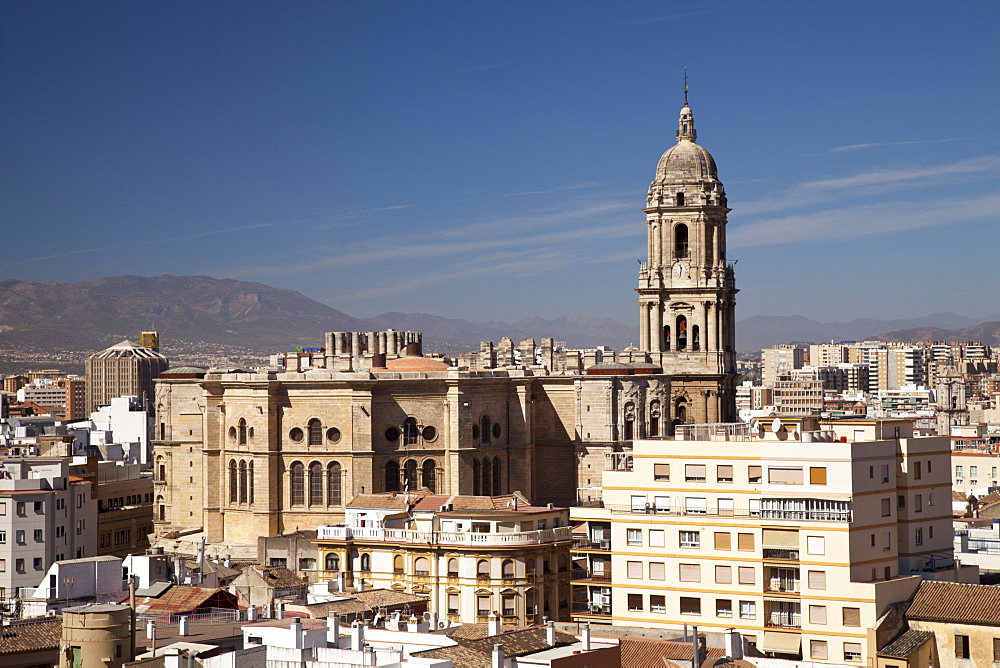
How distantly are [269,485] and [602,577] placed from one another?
2353 centimetres

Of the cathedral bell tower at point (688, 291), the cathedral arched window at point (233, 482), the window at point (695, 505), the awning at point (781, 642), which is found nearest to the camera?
the awning at point (781, 642)

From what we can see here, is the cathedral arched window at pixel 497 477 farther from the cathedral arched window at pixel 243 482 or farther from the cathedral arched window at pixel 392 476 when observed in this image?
the cathedral arched window at pixel 243 482

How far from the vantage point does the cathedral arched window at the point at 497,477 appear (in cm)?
7244

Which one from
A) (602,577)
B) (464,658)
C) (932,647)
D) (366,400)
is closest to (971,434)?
(366,400)

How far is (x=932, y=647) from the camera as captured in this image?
128 feet

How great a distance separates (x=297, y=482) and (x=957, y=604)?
116 feet

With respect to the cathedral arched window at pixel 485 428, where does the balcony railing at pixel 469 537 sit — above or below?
below

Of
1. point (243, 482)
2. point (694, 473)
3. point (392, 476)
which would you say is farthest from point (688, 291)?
point (694, 473)

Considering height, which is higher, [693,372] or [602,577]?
[693,372]

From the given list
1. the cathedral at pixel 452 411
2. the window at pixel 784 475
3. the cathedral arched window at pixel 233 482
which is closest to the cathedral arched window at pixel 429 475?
the cathedral at pixel 452 411

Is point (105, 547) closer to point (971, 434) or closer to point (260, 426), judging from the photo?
point (260, 426)

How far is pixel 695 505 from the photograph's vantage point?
1775 inches

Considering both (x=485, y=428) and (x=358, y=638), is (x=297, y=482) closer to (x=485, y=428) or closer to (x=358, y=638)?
(x=485, y=428)

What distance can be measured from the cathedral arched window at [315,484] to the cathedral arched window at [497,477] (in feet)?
26.6
